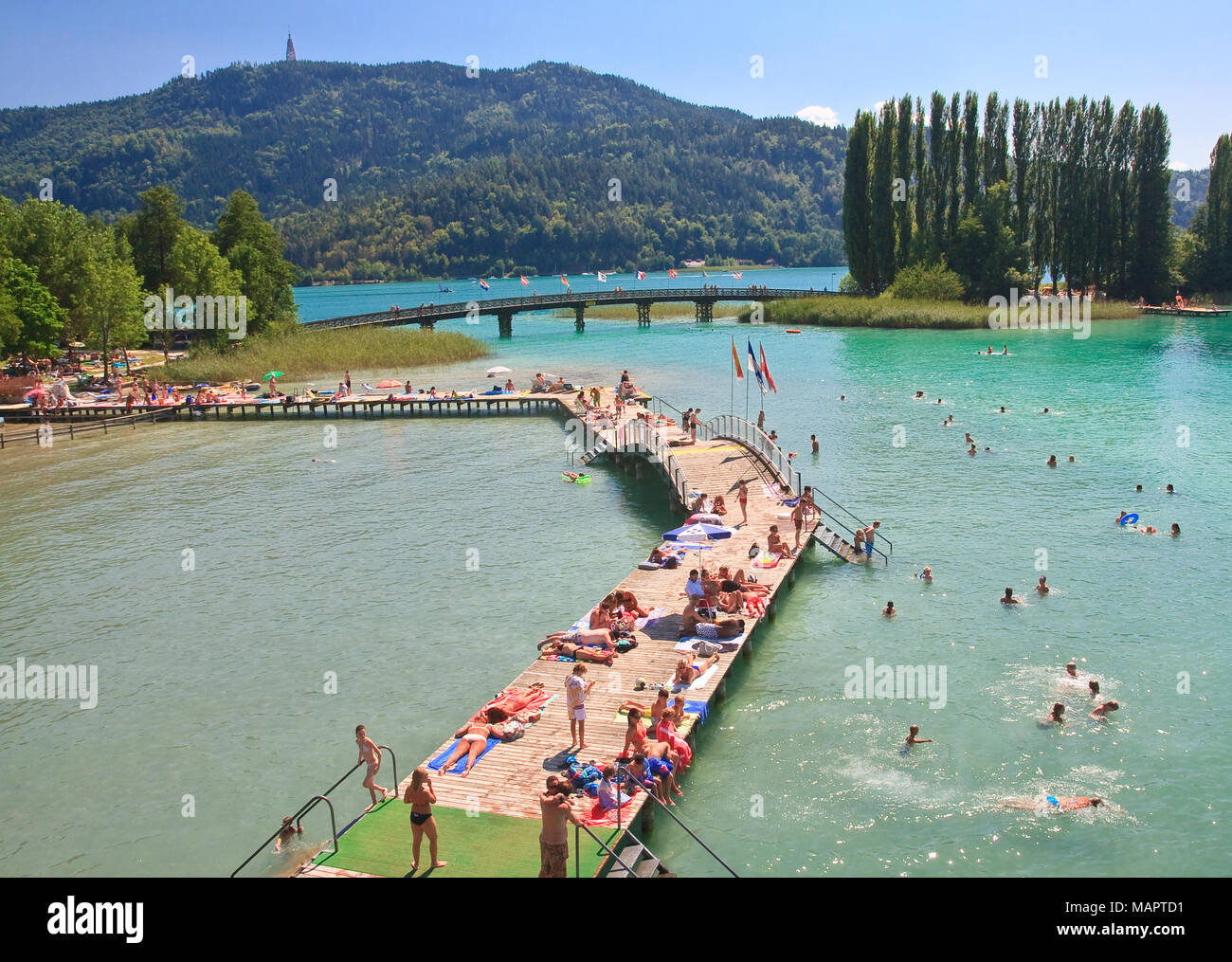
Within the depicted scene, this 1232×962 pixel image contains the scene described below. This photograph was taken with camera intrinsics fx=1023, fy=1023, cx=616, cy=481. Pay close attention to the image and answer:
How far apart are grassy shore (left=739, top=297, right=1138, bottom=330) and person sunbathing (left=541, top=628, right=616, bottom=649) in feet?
280

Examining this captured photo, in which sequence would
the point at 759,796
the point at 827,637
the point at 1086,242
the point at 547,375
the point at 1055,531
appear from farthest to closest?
the point at 1086,242 < the point at 547,375 < the point at 1055,531 < the point at 827,637 < the point at 759,796

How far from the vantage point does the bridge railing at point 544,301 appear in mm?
103562

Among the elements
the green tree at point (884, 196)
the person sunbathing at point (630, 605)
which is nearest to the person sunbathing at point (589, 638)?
the person sunbathing at point (630, 605)

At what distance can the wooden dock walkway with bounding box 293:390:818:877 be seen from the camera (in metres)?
16.4

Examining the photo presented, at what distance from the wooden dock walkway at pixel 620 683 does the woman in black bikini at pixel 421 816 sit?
359 mm

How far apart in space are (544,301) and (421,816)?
105883 mm

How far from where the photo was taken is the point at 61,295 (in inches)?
2854

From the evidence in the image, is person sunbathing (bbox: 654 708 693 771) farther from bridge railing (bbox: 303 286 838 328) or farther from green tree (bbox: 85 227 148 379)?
bridge railing (bbox: 303 286 838 328)

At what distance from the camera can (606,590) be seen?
29266 millimetres

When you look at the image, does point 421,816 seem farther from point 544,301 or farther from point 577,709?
point 544,301

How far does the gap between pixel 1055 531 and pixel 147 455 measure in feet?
141
